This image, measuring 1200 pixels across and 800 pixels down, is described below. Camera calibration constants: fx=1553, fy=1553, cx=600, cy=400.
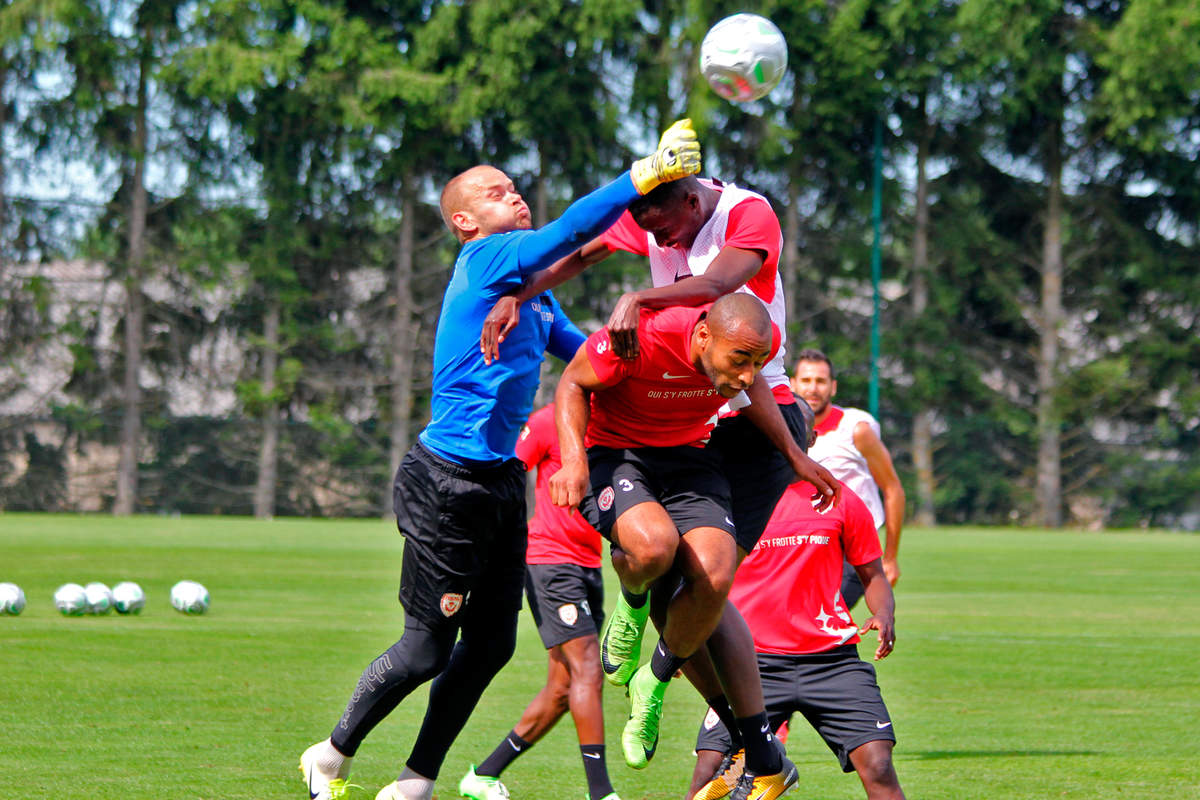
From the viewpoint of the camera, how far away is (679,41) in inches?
1716

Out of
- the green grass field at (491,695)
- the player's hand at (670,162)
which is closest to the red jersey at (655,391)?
the player's hand at (670,162)

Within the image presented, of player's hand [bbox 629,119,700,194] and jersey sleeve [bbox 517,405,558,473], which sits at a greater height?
player's hand [bbox 629,119,700,194]

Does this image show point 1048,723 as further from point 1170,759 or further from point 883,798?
point 883,798

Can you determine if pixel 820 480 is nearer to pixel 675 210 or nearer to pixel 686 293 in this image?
pixel 686 293

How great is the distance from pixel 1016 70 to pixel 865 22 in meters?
4.43

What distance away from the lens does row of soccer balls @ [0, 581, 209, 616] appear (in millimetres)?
14328

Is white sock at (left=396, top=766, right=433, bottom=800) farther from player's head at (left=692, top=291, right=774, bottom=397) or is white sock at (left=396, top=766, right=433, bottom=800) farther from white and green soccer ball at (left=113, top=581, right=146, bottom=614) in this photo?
white and green soccer ball at (left=113, top=581, right=146, bottom=614)

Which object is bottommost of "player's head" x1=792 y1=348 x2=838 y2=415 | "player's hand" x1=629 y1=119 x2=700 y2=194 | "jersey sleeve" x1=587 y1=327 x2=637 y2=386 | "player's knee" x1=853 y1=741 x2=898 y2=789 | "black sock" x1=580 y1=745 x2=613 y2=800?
"black sock" x1=580 y1=745 x2=613 y2=800

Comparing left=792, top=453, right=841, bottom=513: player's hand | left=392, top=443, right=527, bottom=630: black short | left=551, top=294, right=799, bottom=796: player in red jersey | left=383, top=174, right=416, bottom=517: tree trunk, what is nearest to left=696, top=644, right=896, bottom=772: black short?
left=551, top=294, right=799, bottom=796: player in red jersey

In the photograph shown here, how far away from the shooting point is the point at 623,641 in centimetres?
662

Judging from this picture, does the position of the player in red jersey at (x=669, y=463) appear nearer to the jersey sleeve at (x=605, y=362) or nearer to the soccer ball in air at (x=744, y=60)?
the jersey sleeve at (x=605, y=362)

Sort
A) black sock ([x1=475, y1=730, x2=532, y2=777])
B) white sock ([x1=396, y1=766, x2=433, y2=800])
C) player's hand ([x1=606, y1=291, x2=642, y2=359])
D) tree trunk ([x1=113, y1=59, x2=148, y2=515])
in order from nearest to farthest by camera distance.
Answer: player's hand ([x1=606, y1=291, x2=642, y2=359]) → white sock ([x1=396, y1=766, x2=433, y2=800]) → black sock ([x1=475, y1=730, x2=532, y2=777]) → tree trunk ([x1=113, y1=59, x2=148, y2=515])

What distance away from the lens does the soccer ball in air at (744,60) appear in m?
7.04

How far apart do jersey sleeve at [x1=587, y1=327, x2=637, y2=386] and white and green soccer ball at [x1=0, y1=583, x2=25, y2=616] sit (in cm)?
979
